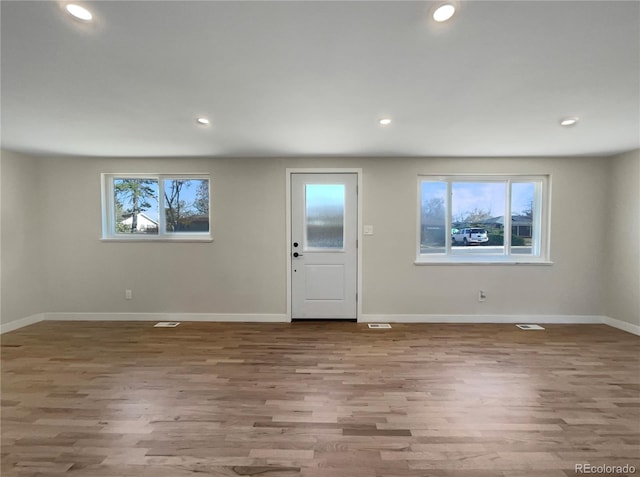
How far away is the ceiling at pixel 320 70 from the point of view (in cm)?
133

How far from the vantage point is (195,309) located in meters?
3.88

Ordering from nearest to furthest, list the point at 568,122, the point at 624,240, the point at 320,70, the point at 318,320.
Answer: the point at 320,70
the point at 568,122
the point at 624,240
the point at 318,320

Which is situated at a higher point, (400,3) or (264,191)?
(400,3)

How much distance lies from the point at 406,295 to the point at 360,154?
6.53 ft

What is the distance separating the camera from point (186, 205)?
3955mm

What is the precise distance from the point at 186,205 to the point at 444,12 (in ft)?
12.0

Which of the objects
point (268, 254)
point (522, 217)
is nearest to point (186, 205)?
point (268, 254)

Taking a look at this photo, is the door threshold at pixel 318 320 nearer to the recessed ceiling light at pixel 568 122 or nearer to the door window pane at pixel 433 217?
the door window pane at pixel 433 217

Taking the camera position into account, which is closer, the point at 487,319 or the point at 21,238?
the point at 21,238

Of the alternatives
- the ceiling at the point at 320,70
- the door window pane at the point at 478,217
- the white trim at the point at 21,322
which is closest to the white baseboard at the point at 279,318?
the white trim at the point at 21,322

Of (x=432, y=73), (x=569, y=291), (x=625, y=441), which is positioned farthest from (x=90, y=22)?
(x=569, y=291)

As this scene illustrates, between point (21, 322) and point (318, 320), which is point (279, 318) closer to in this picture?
point (318, 320)

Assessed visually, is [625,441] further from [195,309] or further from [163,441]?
[195,309]

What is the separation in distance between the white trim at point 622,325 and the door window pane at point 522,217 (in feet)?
4.11
